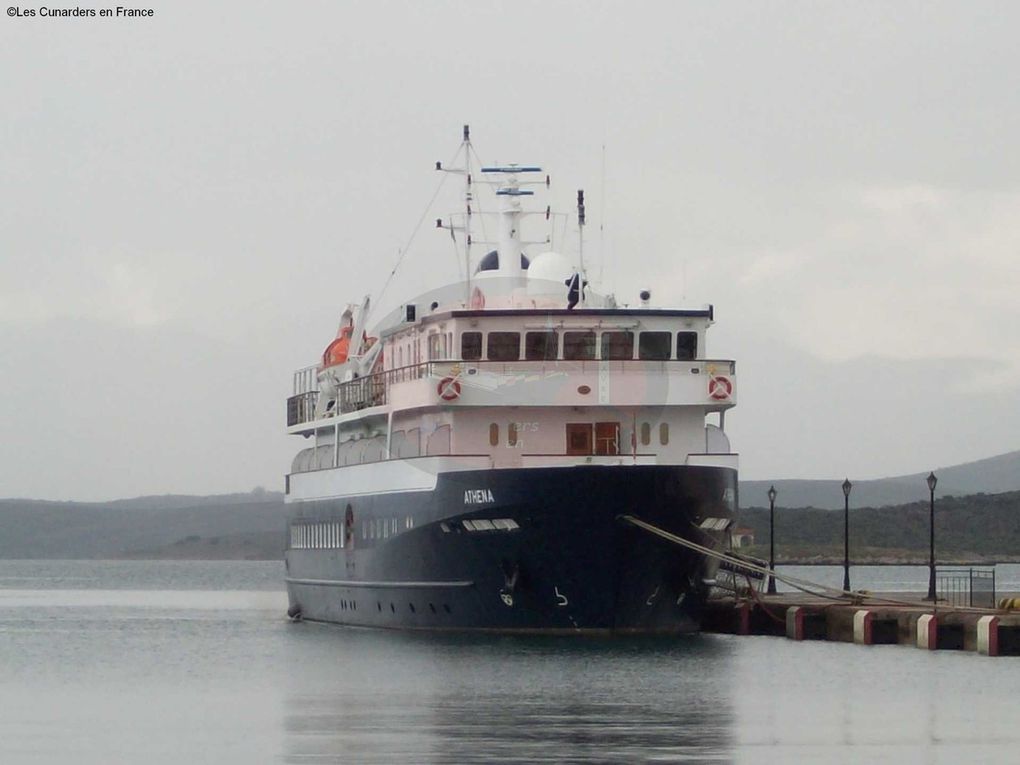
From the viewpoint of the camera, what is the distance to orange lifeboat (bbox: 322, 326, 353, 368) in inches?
2356

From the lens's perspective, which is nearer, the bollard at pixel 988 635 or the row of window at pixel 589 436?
the bollard at pixel 988 635

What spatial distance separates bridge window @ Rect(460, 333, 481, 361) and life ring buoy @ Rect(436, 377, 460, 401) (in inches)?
52.7

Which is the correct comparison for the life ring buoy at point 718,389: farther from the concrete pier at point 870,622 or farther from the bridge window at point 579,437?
the concrete pier at point 870,622

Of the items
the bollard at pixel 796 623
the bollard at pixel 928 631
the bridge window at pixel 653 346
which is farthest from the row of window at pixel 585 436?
the bollard at pixel 928 631

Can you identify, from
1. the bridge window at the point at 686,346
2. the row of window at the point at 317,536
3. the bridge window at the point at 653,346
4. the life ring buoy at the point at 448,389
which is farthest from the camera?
the row of window at the point at 317,536

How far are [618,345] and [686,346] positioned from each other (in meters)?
1.57

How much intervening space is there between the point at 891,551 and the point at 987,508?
1674 centimetres

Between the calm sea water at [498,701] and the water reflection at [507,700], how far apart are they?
0.19 ft

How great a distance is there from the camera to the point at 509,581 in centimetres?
4388

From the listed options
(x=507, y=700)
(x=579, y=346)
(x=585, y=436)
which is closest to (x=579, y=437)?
(x=585, y=436)

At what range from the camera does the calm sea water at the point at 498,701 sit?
28.0m

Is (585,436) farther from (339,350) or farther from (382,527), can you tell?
(339,350)

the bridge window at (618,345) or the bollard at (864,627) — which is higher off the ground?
the bridge window at (618,345)

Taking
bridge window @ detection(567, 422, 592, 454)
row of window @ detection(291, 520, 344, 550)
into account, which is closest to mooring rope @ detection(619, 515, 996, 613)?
bridge window @ detection(567, 422, 592, 454)
